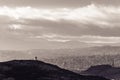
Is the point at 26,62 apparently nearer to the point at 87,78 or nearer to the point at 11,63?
the point at 11,63

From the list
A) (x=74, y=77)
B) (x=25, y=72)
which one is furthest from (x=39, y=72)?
(x=74, y=77)

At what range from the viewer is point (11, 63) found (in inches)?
7101

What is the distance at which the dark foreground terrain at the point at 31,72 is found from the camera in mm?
167500

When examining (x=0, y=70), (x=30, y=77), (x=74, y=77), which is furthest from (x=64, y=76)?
(x=0, y=70)

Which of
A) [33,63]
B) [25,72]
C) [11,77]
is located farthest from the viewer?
[33,63]

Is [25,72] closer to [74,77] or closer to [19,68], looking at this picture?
[19,68]

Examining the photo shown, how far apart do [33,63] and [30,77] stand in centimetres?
1779

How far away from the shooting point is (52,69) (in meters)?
186

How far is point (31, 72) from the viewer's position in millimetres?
175375

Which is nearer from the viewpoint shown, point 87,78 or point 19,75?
point 19,75

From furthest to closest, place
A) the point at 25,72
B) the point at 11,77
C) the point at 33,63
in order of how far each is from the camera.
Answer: the point at 33,63
the point at 25,72
the point at 11,77

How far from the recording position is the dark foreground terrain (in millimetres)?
167500

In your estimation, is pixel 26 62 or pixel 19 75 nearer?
pixel 19 75

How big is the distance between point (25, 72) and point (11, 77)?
43.9ft
